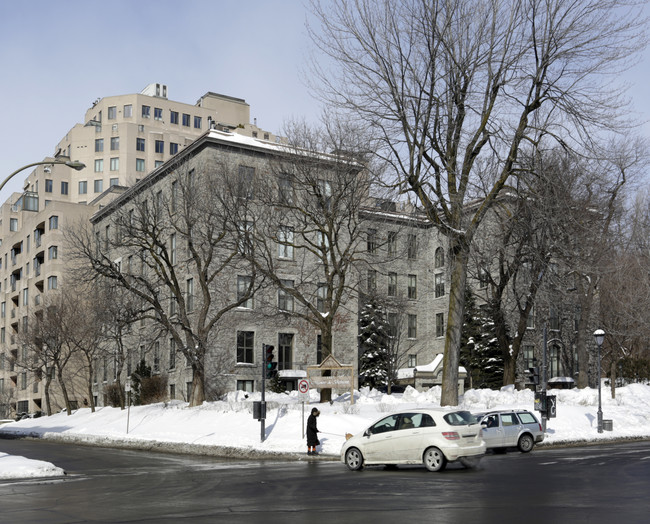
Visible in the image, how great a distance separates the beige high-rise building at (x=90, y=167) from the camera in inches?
3445

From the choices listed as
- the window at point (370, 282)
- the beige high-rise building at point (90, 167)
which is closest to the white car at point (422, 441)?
the window at point (370, 282)

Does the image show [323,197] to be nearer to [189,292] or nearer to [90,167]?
[189,292]

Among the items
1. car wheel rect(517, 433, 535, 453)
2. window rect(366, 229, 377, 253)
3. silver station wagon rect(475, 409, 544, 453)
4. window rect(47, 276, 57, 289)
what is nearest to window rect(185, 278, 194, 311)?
window rect(366, 229, 377, 253)

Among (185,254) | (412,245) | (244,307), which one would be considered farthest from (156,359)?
(412,245)

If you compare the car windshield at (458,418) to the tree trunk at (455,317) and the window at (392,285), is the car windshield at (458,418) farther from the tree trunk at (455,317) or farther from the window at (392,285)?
the window at (392,285)

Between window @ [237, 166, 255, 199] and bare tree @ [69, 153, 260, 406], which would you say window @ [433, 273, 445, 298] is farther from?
window @ [237, 166, 255, 199]

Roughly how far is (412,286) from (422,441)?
2021 inches

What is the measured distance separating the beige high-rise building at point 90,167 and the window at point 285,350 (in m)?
35.0

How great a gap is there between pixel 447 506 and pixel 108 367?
60.5m

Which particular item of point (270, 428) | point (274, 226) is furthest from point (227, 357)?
point (270, 428)

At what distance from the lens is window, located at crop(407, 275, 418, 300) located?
7062 cm

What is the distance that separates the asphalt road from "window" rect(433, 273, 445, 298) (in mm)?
45026

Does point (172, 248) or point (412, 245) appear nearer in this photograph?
point (412, 245)

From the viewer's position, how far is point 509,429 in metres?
26.6
